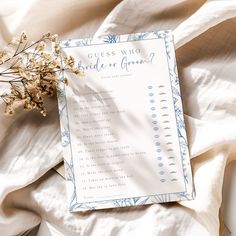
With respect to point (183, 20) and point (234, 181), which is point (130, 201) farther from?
point (183, 20)

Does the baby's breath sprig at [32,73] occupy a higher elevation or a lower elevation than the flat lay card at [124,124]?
higher

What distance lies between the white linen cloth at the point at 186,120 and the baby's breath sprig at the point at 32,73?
44mm

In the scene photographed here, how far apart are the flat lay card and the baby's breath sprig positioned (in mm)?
29

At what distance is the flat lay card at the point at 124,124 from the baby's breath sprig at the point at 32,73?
0.03 meters

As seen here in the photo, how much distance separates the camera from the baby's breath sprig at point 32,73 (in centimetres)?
82

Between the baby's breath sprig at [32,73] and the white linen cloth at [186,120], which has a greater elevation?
the baby's breath sprig at [32,73]

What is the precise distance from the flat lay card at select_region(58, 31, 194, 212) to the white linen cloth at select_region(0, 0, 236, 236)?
0.02 m

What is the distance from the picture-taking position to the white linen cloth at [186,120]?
2.73 feet

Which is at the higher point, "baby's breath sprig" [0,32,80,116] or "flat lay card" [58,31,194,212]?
"baby's breath sprig" [0,32,80,116]

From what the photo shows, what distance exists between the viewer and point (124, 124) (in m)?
0.87

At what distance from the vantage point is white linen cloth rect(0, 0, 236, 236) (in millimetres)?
833

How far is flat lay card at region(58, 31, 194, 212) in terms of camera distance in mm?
850

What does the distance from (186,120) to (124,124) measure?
0.34 feet

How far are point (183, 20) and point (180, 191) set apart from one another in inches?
11.8
